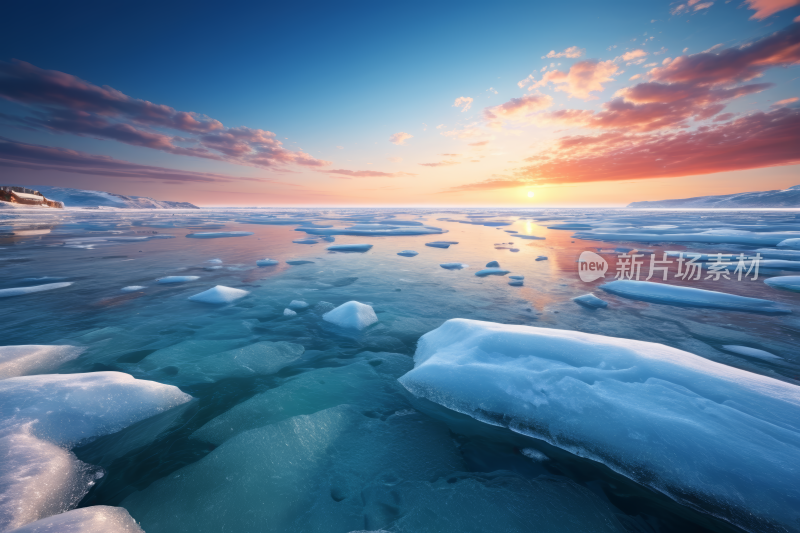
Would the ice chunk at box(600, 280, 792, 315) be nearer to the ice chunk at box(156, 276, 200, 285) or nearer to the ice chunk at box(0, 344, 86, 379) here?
the ice chunk at box(0, 344, 86, 379)

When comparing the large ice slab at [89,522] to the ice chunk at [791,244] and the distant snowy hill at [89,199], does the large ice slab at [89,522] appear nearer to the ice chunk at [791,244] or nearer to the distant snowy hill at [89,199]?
the ice chunk at [791,244]

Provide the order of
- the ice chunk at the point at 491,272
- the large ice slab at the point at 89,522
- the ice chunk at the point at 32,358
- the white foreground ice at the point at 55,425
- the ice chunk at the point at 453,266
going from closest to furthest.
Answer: the large ice slab at the point at 89,522, the white foreground ice at the point at 55,425, the ice chunk at the point at 32,358, the ice chunk at the point at 491,272, the ice chunk at the point at 453,266

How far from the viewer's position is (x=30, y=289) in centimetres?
549

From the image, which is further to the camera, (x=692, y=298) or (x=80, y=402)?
(x=692, y=298)

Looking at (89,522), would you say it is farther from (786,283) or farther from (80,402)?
(786,283)

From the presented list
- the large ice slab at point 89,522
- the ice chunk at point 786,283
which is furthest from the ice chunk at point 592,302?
the large ice slab at point 89,522

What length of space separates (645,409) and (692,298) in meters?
4.92

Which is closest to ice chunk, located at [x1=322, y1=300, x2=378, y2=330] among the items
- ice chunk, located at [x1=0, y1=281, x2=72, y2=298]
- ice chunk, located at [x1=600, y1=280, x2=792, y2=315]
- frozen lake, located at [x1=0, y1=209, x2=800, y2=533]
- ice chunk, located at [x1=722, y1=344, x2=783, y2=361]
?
frozen lake, located at [x1=0, y1=209, x2=800, y2=533]

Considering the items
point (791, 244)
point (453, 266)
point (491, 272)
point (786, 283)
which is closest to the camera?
point (786, 283)

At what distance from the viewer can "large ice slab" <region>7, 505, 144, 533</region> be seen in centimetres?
134

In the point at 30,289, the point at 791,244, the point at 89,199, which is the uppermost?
the point at 89,199

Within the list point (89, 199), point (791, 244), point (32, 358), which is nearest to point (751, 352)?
point (32, 358)

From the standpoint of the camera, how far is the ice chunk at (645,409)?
5.57ft

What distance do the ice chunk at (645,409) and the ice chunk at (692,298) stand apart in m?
3.46
